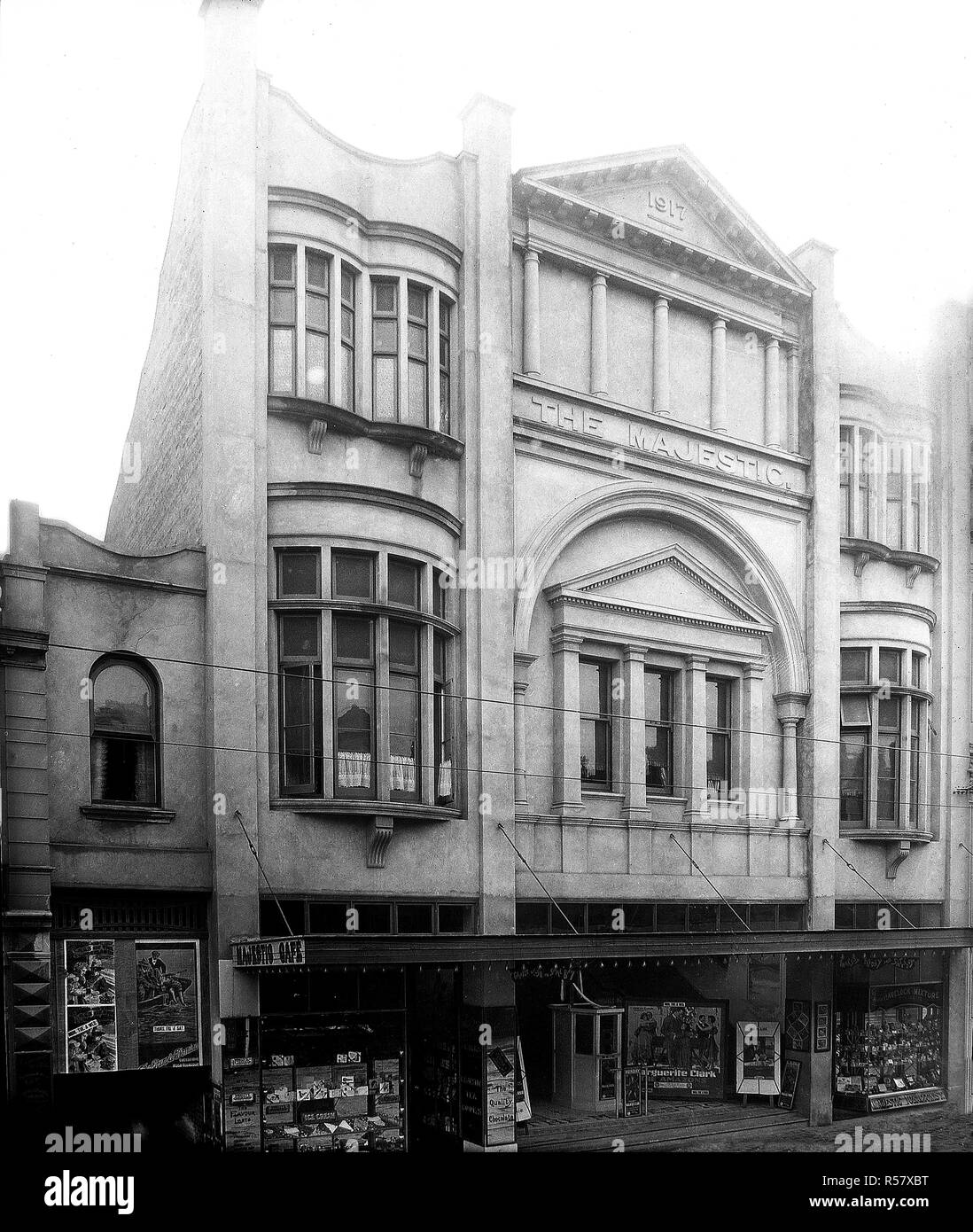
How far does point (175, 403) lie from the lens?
19438 mm

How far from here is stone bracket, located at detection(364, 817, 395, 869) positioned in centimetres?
1698

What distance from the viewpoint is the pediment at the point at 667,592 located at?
65.7 feet

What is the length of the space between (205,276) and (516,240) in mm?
5196

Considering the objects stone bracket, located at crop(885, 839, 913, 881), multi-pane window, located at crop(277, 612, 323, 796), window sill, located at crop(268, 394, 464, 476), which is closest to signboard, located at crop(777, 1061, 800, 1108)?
stone bracket, located at crop(885, 839, 913, 881)

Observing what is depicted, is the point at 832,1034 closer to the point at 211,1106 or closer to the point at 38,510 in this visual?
the point at 211,1106

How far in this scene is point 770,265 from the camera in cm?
2294

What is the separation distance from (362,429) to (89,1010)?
8027 mm

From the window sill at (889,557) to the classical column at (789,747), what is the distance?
9.81ft

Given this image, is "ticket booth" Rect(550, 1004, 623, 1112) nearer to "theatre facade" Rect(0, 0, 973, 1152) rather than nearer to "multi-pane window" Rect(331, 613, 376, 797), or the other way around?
"theatre facade" Rect(0, 0, 973, 1152)

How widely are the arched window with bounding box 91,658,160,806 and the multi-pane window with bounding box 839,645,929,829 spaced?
12429mm

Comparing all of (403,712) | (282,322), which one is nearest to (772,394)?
(282,322)

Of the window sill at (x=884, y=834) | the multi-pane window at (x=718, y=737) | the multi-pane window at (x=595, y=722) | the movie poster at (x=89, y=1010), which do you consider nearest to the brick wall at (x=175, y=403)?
the movie poster at (x=89, y=1010)

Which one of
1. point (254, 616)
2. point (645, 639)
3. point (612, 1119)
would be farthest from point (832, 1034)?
point (254, 616)

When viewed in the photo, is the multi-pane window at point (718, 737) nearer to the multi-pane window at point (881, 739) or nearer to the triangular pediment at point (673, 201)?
the multi-pane window at point (881, 739)
